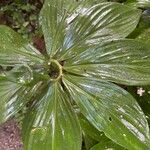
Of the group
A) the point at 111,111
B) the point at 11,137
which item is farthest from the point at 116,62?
the point at 11,137

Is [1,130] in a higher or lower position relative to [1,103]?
lower

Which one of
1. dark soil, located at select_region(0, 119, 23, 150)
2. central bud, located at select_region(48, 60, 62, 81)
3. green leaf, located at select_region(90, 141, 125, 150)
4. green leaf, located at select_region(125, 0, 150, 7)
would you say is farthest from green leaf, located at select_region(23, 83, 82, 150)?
dark soil, located at select_region(0, 119, 23, 150)

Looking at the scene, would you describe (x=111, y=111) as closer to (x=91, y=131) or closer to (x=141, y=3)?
(x=91, y=131)

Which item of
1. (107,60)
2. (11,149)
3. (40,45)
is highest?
(107,60)

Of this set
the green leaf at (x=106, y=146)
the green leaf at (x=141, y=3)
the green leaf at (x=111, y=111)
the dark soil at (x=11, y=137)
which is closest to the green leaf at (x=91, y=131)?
the green leaf at (x=106, y=146)

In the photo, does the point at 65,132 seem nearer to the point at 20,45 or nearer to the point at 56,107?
the point at 56,107

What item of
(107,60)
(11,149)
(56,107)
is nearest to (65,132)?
(56,107)

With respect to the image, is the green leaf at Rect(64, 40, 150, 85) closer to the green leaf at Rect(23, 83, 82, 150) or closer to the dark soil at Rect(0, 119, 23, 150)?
the green leaf at Rect(23, 83, 82, 150)
